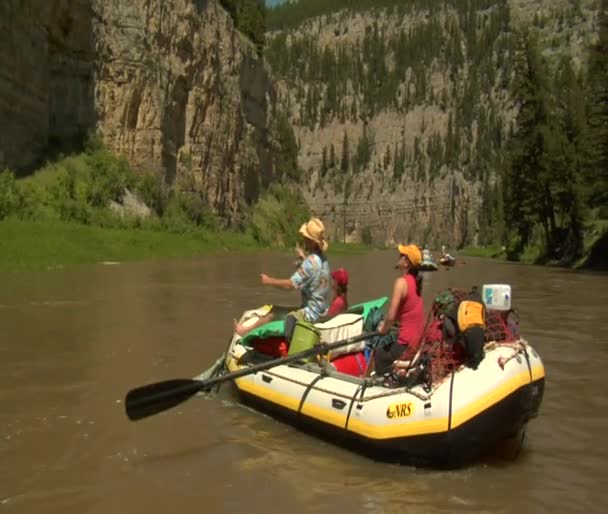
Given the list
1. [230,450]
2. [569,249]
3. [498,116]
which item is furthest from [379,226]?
[230,450]

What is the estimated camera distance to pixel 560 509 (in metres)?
4.82

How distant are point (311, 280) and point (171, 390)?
6.48 feet

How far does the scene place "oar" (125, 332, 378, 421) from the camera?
608 centimetres

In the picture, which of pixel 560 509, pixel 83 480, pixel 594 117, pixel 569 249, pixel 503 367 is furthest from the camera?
pixel 569 249

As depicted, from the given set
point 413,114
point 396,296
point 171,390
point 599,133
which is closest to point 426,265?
point 396,296

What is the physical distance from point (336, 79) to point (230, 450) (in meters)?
130

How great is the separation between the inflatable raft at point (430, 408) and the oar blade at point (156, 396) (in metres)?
0.87

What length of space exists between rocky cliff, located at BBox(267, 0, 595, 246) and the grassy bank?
8164 centimetres

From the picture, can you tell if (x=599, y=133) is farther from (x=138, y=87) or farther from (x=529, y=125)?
(x=138, y=87)

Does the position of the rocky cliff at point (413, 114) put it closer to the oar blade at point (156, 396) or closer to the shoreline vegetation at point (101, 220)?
the shoreline vegetation at point (101, 220)

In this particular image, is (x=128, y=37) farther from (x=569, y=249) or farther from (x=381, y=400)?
(x=381, y=400)

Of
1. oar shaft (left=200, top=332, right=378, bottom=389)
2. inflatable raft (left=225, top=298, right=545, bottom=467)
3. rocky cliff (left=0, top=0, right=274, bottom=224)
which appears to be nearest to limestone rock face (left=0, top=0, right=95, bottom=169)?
rocky cliff (left=0, top=0, right=274, bottom=224)

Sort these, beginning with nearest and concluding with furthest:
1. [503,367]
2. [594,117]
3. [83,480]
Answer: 1. [83,480]
2. [503,367]
3. [594,117]

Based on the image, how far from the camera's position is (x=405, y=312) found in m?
6.50
